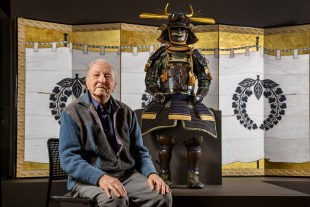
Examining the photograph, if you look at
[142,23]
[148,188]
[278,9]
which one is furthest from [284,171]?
[148,188]

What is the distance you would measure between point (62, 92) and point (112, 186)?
3.11m

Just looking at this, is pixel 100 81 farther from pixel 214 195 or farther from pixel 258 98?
pixel 258 98

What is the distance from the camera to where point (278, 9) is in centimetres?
591

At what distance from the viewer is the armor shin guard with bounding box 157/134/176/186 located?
4297 millimetres

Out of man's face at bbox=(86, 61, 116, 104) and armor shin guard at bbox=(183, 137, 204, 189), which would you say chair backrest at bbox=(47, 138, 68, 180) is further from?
man's face at bbox=(86, 61, 116, 104)

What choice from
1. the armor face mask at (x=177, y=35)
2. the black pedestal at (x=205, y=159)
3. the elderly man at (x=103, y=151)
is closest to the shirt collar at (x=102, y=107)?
the elderly man at (x=103, y=151)

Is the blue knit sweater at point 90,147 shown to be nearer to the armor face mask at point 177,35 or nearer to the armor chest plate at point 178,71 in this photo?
the armor chest plate at point 178,71

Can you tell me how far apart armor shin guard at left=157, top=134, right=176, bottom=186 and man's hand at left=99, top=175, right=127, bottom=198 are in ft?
5.68

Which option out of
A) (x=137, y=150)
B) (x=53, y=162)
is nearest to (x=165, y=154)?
(x=53, y=162)

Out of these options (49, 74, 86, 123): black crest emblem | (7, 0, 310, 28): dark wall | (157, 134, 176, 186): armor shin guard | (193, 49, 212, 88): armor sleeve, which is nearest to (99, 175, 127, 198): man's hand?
(157, 134, 176, 186): armor shin guard

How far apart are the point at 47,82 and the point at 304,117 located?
278 cm

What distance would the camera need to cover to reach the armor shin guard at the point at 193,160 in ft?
14.1

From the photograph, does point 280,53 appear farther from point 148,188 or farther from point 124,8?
point 148,188

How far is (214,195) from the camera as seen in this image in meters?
3.87
